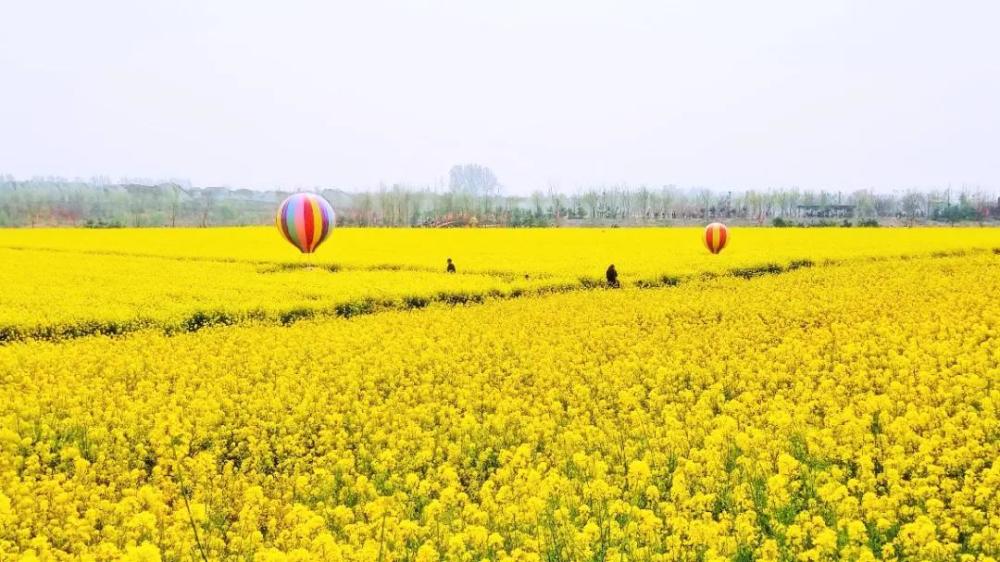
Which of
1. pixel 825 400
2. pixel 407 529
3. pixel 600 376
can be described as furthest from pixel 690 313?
pixel 407 529

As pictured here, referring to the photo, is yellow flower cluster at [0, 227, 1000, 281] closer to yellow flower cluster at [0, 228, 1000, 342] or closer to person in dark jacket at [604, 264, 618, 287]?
yellow flower cluster at [0, 228, 1000, 342]

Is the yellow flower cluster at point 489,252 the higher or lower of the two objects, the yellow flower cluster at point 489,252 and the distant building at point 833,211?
the lower

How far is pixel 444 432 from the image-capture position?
9.47 meters

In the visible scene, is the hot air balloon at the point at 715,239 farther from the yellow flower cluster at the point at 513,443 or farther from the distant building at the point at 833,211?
the distant building at the point at 833,211

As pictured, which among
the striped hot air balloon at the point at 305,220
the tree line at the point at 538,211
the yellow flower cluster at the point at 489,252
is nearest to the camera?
the striped hot air balloon at the point at 305,220

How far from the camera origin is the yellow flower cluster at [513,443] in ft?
20.3

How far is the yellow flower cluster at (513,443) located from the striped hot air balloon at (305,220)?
1299cm

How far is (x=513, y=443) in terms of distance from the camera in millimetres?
9078

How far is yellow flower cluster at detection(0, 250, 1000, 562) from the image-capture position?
20.3 ft

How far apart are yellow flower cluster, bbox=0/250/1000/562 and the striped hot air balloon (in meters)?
13.0

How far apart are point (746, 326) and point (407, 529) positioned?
11.2 metres

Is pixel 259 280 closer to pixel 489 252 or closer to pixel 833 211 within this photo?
pixel 489 252

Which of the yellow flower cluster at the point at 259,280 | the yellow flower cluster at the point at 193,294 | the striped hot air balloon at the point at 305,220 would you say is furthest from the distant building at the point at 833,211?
the striped hot air balloon at the point at 305,220

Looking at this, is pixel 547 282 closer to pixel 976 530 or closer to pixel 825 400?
pixel 825 400
